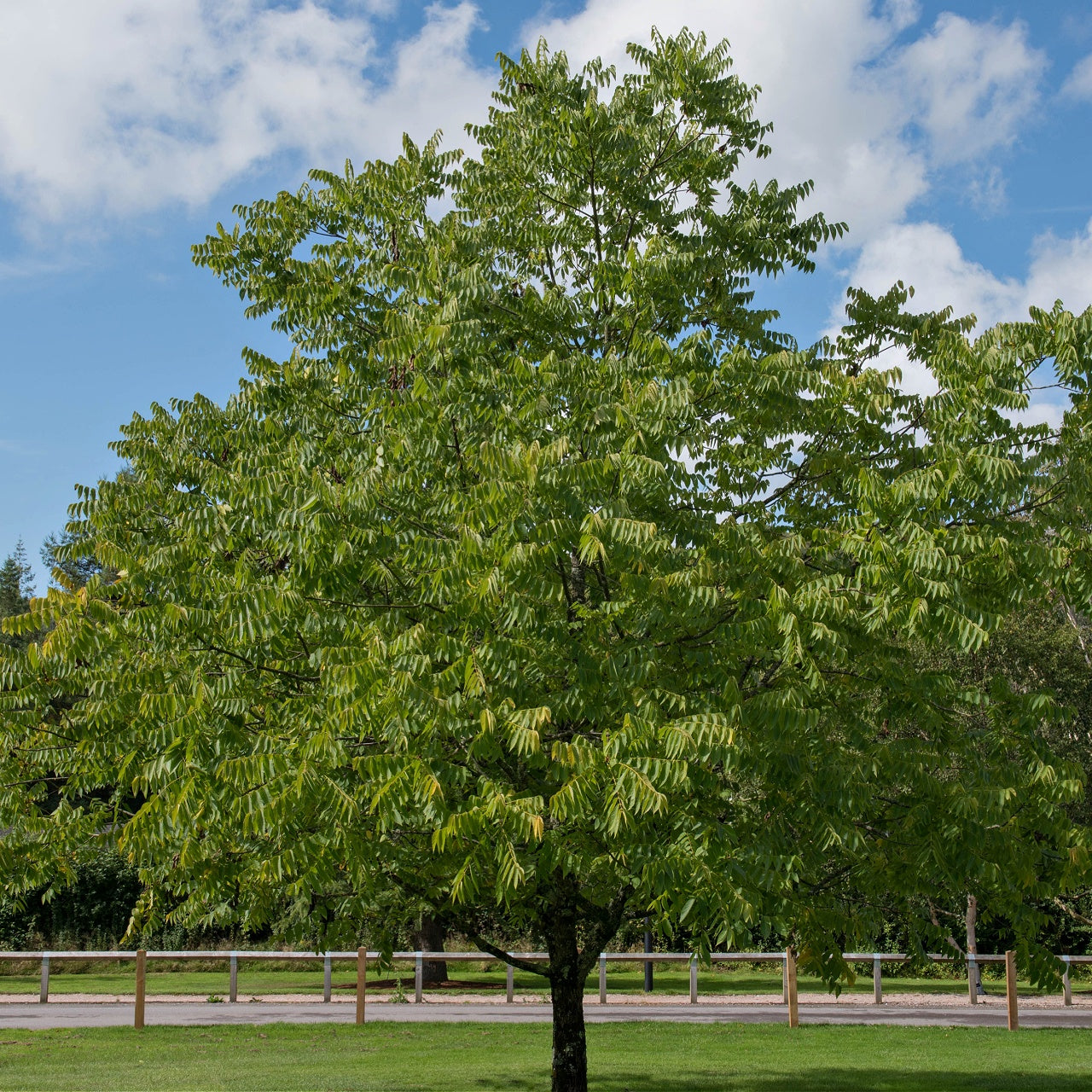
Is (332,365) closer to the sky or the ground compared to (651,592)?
closer to the sky

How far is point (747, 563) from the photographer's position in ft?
27.8

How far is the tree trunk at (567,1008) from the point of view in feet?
36.2

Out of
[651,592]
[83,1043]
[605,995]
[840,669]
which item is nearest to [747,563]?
[651,592]

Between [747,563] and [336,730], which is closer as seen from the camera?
[336,730]

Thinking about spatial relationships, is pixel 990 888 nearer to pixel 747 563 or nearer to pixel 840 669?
pixel 840 669

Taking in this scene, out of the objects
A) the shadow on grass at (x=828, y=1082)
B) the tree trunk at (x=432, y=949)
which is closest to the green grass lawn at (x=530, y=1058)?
the shadow on grass at (x=828, y=1082)

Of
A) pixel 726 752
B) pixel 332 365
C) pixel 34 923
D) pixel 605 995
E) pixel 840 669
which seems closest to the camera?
pixel 726 752

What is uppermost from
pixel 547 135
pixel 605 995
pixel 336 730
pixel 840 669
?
pixel 547 135

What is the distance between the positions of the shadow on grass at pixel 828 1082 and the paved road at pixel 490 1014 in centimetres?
637

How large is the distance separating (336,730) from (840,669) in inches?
210

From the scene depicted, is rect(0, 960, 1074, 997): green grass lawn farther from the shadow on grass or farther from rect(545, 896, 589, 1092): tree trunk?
rect(545, 896, 589, 1092): tree trunk

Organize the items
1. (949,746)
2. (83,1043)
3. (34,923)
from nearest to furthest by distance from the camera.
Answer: (949,746) → (83,1043) → (34,923)

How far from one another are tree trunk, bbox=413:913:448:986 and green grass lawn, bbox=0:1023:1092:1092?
9528 millimetres

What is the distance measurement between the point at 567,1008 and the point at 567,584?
475 centimetres
